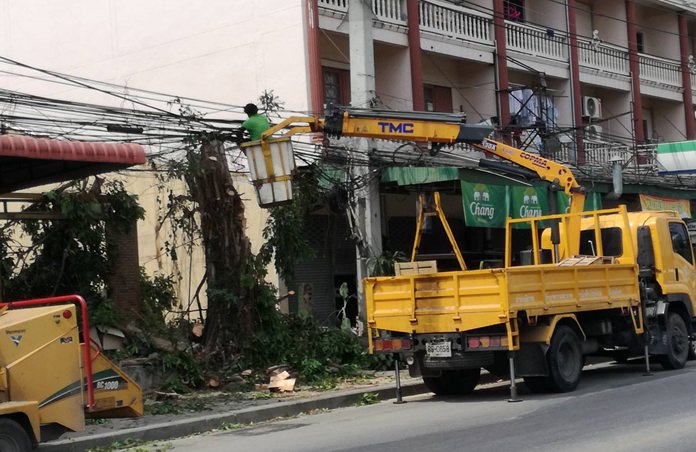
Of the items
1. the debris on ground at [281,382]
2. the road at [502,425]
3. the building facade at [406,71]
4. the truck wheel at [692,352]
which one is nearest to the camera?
the road at [502,425]

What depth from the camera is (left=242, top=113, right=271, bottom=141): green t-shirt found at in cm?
1545

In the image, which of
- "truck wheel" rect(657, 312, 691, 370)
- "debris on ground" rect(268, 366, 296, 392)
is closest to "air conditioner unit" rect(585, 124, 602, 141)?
"truck wheel" rect(657, 312, 691, 370)

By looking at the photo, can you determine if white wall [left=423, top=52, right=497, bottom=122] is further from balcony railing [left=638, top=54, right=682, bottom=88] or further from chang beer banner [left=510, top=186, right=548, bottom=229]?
balcony railing [left=638, top=54, right=682, bottom=88]

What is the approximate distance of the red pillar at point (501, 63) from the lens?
2544cm

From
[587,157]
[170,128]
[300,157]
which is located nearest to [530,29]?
[587,157]

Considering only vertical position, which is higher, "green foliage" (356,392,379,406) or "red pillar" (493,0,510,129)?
"red pillar" (493,0,510,129)

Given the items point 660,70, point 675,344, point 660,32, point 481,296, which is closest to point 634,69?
point 660,70

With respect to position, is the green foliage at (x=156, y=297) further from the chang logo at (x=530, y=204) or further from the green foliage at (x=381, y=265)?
the chang logo at (x=530, y=204)

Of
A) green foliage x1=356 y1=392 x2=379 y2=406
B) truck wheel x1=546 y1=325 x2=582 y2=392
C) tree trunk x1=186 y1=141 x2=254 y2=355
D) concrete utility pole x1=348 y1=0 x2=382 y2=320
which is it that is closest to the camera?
truck wheel x1=546 y1=325 x2=582 y2=392

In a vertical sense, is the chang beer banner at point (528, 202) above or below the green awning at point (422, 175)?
below

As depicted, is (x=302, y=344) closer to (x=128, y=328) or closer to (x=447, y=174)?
(x=128, y=328)

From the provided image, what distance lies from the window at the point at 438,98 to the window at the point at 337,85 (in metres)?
2.87

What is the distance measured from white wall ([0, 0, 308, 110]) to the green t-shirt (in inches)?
207

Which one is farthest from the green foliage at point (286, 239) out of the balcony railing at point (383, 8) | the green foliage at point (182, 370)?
the balcony railing at point (383, 8)
